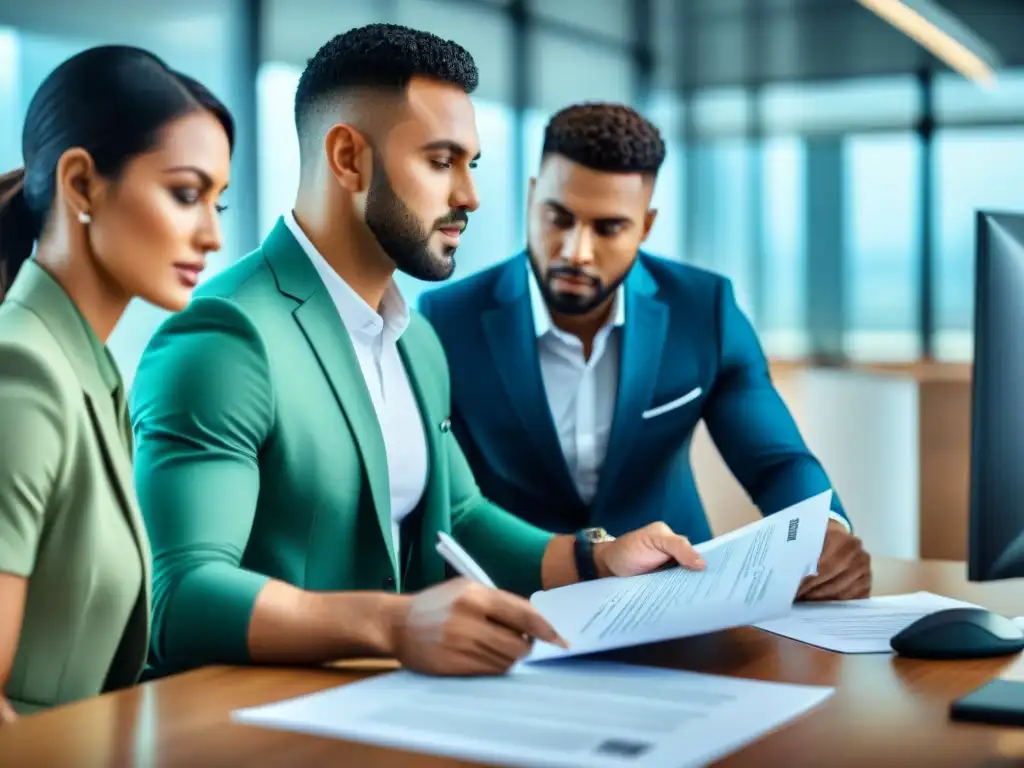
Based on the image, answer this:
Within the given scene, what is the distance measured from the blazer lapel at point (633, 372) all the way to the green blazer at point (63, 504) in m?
1.12

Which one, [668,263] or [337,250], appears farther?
[668,263]

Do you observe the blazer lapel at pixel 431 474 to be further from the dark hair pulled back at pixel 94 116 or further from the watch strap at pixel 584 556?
the dark hair pulled back at pixel 94 116

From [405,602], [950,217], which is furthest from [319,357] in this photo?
[950,217]

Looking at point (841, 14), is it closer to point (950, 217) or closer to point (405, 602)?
point (950, 217)

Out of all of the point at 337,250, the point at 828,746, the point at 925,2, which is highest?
the point at 925,2

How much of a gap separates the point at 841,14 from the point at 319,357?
7.90 metres

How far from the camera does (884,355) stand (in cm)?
863

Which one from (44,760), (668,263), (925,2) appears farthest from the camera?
(925,2)

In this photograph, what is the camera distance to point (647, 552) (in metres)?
1.48

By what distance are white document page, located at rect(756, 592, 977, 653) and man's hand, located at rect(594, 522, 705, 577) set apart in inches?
4.5

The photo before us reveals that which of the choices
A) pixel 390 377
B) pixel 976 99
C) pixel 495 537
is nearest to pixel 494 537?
pixel 495 537

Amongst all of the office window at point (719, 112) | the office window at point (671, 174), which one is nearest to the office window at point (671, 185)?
the office window at point (671, 174)

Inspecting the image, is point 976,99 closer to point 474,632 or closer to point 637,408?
point 637,408

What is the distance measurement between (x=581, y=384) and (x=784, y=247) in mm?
6675
